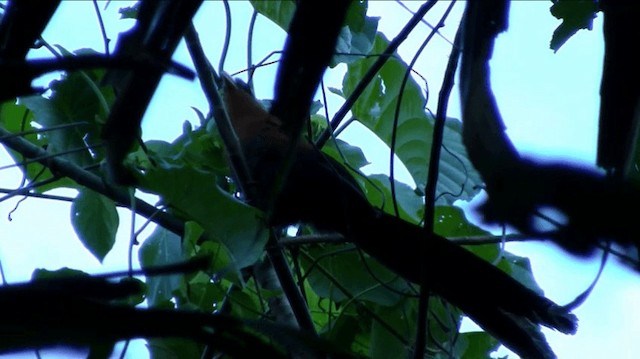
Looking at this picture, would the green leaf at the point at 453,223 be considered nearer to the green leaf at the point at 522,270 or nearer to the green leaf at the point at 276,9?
the green leaf at the point at 522,270

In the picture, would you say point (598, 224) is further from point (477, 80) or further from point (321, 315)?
point (321, 315)

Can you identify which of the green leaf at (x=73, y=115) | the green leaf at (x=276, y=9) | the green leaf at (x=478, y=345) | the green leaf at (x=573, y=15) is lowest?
the green leaf at (x=573, y=15)

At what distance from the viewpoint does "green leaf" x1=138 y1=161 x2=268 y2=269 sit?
5.21ft

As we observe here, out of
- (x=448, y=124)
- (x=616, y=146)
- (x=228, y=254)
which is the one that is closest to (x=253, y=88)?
(x=448, y=124)

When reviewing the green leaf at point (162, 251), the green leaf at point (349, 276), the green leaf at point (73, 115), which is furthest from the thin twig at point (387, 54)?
the green leaf at point (73, 115)

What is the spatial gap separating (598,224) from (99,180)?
1591 mm

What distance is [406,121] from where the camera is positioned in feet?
8.21

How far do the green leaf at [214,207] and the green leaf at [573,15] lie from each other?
2.45 feet

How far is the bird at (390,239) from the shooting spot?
51.6 inches

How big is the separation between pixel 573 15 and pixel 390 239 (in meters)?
1.03

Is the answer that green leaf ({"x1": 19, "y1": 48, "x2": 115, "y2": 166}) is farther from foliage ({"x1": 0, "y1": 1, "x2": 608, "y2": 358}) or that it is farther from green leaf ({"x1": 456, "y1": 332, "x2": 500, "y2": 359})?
green leaf ({"x1": 456, "y1": 332, "x2": 500, "y2": 359})

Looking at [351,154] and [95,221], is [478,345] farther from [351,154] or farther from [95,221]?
[95,221]

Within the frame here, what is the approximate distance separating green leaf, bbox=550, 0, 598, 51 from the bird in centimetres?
31

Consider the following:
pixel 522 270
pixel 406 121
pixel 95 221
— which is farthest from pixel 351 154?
pixel 95 221
